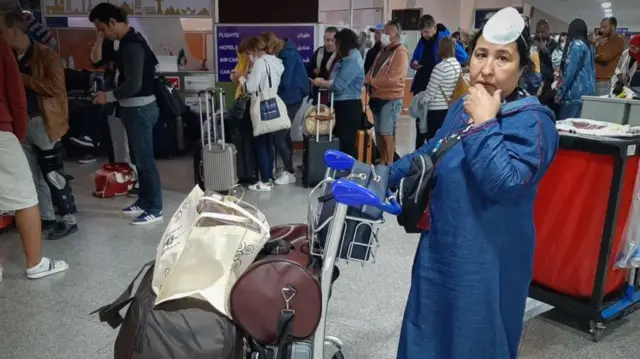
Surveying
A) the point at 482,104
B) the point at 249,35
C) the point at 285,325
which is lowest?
the point at 285,325

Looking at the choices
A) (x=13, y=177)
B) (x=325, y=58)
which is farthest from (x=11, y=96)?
(x=325, y=58)

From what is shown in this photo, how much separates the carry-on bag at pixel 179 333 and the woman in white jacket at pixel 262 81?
11.4 feet

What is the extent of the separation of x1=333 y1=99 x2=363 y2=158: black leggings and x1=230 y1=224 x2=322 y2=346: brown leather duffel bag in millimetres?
3854

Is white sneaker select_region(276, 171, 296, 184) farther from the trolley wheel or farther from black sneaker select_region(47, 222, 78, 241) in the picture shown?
the trolley wheel

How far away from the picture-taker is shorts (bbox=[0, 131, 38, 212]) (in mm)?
2812

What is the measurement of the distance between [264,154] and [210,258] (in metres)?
3.59

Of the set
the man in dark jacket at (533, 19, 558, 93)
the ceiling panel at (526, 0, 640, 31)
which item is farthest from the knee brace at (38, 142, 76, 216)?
the ceiling panel at (526, 0, 640, 31)

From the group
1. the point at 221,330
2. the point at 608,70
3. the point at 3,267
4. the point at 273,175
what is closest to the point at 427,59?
the point at 273,175

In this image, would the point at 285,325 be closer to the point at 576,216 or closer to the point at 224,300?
the point at 224,300

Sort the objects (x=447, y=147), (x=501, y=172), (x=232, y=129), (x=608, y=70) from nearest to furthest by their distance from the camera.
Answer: (x=501, y=172)
(x=447, y=147)
(x=232, y=129)
(x=608, y=70)

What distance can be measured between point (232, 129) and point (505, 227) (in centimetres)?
400

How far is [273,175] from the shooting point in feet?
17.8

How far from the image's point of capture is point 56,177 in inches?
148

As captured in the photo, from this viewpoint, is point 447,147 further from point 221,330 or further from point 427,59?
point 427,59
